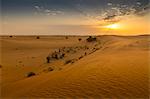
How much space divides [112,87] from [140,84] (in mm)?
908

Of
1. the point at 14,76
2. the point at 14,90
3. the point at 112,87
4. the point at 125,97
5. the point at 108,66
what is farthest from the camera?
the point at 14,76

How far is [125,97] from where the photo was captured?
859cm

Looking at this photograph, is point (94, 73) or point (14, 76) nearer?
point (94, 73)

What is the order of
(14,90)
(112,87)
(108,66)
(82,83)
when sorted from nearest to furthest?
(112,87)
(82,83)
(14,90)
(108,66)

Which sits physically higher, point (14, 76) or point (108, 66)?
point (108, 66)

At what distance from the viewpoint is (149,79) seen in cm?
980

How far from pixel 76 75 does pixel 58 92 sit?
6.65 ft

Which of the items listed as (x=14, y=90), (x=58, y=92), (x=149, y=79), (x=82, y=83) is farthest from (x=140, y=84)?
(x=14, y=90)

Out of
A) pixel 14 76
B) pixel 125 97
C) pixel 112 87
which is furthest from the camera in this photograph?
pixel 14 76

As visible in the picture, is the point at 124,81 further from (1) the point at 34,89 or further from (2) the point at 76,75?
(1) the point at 34,89

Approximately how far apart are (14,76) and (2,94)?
571 centimetres

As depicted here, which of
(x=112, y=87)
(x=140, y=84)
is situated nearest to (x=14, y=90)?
(x=112, y=87)

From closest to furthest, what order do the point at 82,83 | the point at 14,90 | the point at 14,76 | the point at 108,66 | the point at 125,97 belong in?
the point at 125,97
the point at 82,83
the point at 14,90
the point at 108,66
the point at 14,76

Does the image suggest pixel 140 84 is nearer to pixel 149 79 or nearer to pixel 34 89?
pixel 149 79
